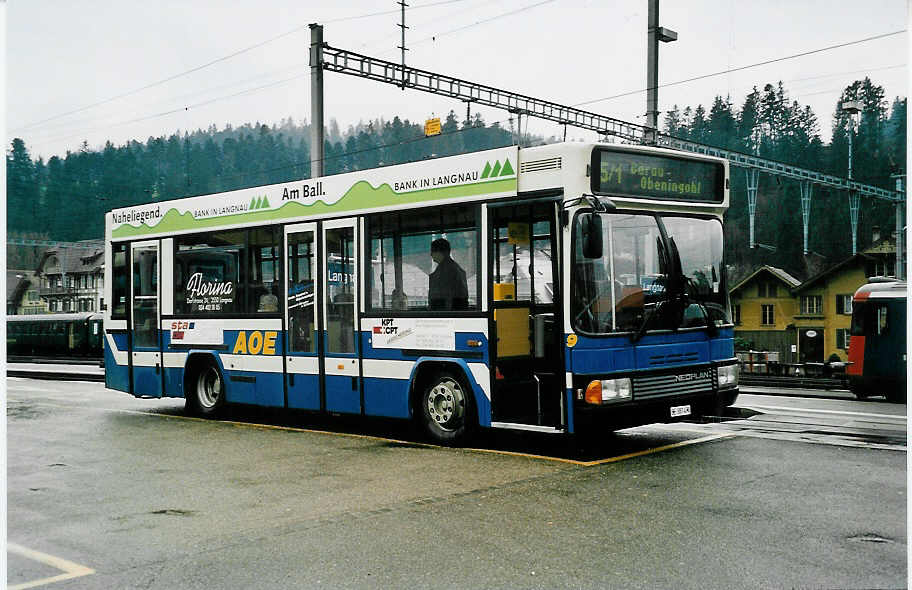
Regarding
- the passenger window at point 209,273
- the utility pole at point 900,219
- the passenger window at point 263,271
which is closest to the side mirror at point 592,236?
the passenger window at point 263,271

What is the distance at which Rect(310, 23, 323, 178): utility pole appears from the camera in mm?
21453

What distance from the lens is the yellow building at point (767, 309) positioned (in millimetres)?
65000

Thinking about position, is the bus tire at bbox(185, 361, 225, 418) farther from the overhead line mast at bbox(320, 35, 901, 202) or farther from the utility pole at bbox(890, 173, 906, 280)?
the utility pole at bbox(890, 173, 906, 280)

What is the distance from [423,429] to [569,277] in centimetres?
275

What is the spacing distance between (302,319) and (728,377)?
214 inches

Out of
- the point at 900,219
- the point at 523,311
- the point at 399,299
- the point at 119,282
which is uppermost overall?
the point at 900,219

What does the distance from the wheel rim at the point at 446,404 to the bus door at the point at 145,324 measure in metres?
5.81

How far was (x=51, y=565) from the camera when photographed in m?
5.94

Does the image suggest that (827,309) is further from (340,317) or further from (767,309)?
(340,317)

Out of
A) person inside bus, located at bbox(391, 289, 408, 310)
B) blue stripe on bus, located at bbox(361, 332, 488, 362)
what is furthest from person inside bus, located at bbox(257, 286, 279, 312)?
person inside bus, located at bbox(391, 289, 408, 310)

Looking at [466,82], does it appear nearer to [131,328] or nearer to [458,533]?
[131,328]

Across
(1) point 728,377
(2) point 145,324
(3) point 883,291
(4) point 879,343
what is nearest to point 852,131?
(3) point 883,291

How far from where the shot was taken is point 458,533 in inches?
254

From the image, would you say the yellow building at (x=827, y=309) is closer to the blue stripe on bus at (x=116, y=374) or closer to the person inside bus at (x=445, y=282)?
the blue stripe on bus at (x=116, y=374)
